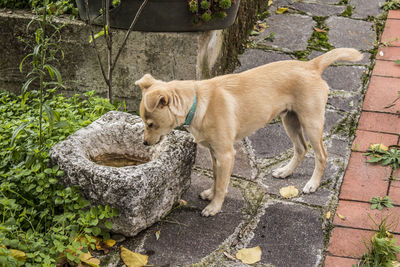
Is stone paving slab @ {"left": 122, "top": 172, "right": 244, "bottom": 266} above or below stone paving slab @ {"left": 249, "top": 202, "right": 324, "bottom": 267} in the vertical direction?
below

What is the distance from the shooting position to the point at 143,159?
396cm

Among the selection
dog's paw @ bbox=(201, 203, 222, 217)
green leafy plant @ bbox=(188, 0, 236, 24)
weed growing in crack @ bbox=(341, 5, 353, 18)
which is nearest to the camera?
dog's paw @ bbox=(201, 203, 222, 217)

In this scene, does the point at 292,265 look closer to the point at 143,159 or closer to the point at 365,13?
the point at 143,159

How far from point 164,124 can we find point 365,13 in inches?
178

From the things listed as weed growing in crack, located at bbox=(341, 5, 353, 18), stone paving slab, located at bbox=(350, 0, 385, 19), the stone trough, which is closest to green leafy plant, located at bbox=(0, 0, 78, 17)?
the stone trough

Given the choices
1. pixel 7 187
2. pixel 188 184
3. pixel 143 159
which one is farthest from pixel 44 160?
pixel 188 184

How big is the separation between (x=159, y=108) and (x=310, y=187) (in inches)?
58.3

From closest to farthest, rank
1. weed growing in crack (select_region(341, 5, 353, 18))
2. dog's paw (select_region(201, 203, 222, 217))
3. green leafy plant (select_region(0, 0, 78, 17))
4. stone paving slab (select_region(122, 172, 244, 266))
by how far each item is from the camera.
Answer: stone paving slab (select_region(122, 172, 244, 266)) < dog's paw (select_region(201, 203, 222, 217)) < green leafy plant (select_region(0, 0, 78, 17)) < weed growing in crack (select_region(341, 5, 353, 18))

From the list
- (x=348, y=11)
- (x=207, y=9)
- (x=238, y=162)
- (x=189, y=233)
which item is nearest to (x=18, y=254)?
(x=189, y=233)

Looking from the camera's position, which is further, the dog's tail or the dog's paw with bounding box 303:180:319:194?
the dog's paw with bounding box 303:180:319:194

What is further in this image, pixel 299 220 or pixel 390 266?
pixel 299 220

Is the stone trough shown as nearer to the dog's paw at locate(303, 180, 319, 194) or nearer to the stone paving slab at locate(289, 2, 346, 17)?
the dog's paw at locate(303, 180, 319, 194)

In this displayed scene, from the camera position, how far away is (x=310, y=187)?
162 inches

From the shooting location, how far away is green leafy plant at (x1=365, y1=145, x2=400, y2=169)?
14.4ft
